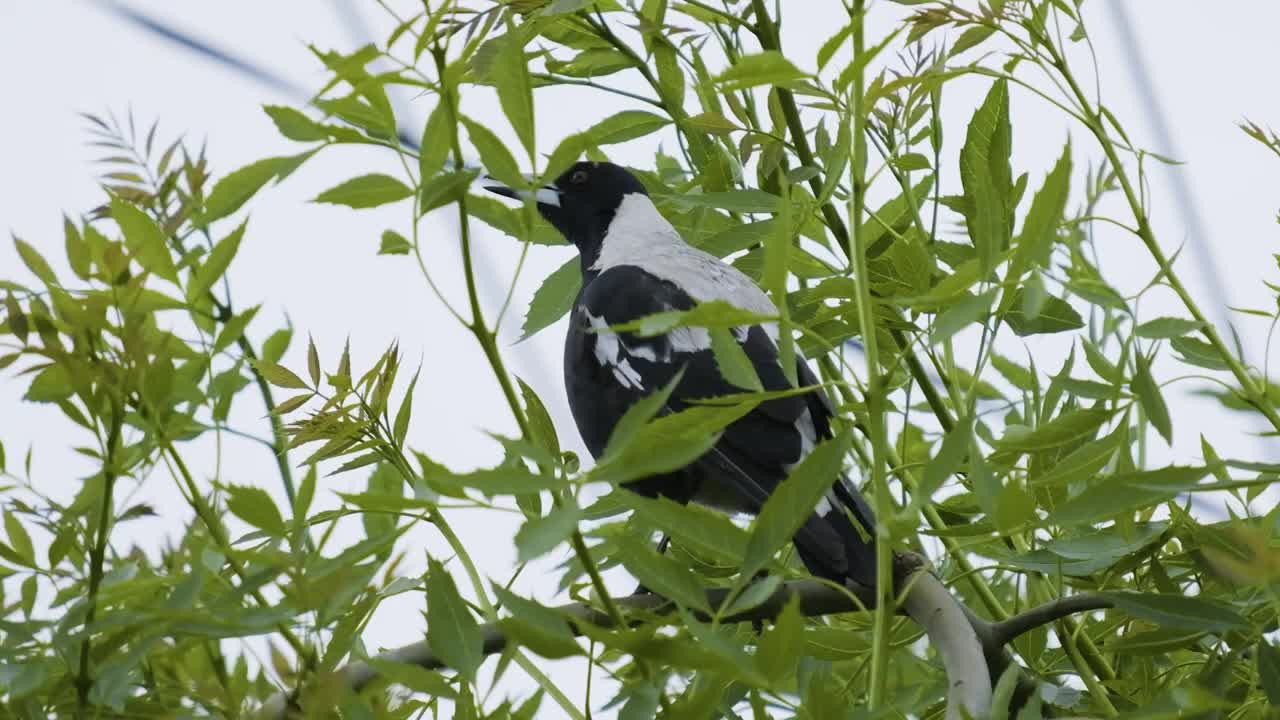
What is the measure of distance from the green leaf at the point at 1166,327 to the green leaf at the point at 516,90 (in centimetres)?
32

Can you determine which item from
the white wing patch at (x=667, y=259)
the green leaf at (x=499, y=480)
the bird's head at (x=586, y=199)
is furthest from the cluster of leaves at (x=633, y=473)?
the bird's head at (x=586, y=199)

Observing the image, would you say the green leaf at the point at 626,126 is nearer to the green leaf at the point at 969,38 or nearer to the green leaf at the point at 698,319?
the green leaf at the point at 969,38

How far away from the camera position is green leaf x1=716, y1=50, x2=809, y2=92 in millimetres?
656

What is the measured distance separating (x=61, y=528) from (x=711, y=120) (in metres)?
0.49

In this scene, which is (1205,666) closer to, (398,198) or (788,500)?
(788,500)

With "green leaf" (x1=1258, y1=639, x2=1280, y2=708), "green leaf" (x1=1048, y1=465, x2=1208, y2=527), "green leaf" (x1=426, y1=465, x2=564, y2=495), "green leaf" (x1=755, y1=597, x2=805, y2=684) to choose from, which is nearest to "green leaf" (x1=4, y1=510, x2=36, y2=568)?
"green leaf" (x1=426, y1=465, x2=564, y2=495)

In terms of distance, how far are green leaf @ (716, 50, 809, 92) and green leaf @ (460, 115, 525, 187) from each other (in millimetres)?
100

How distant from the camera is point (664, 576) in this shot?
1.99ft

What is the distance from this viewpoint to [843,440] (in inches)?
23.2

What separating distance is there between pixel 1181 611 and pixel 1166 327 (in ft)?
0.46

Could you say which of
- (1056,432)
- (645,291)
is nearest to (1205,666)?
(1056,432)

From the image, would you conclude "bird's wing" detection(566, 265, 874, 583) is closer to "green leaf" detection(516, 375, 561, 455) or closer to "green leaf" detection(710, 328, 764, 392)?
"green leaf" detection(516, 375, 561, 455)

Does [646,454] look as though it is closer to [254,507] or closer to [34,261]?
[254,507]

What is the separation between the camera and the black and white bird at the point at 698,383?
1.11m
